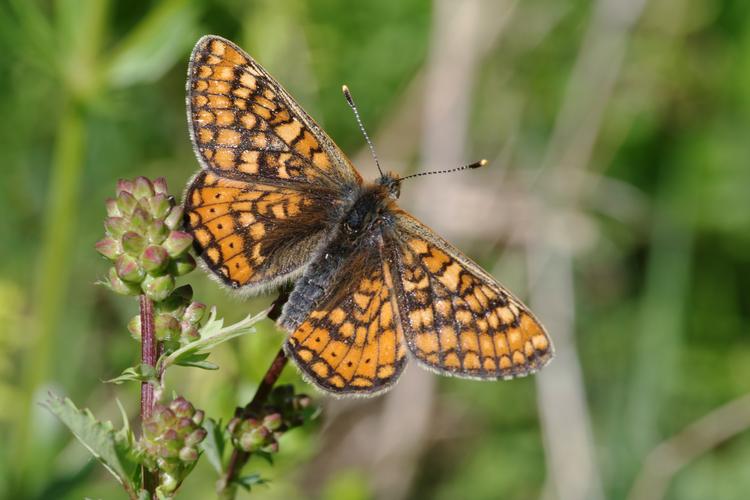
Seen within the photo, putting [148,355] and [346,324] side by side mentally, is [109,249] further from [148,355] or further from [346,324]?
[346,324]

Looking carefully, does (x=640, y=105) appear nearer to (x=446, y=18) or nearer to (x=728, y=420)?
(x=446, y=18)

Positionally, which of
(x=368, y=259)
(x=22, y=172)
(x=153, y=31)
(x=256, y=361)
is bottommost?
(x=256, y=361)

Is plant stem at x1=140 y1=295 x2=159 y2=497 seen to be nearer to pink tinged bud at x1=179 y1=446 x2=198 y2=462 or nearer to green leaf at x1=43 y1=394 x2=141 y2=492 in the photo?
green leaf at x1=43 y1=394 x2=141 y2=492

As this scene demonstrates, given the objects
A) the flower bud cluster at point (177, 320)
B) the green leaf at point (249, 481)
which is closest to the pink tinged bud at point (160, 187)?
the flower bud cluster at point (177, 320)

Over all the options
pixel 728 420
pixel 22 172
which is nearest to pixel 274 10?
pixel 22 172

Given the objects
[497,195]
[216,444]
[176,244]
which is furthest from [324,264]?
[497,195]

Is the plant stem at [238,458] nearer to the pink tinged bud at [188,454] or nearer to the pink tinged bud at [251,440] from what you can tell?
the pink tinged bud at [251,440]
